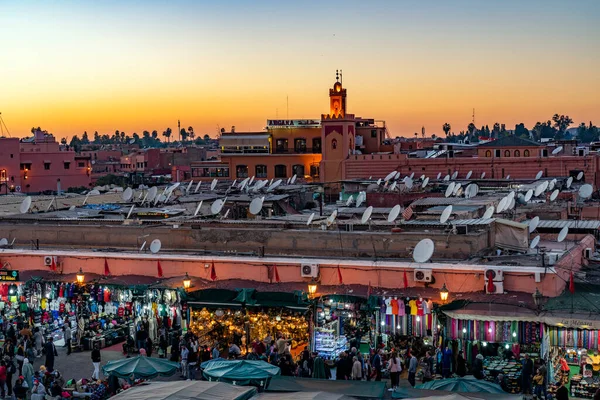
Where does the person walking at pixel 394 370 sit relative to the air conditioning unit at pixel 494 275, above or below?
below

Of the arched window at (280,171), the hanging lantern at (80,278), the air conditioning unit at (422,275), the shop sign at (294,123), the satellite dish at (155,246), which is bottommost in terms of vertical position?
the hanging lantern at (80,278)

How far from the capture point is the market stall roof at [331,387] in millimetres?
12891

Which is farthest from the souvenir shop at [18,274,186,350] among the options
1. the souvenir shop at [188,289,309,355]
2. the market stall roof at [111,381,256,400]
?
the market stall roof at [111,381,256,400]

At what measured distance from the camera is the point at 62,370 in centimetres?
1730

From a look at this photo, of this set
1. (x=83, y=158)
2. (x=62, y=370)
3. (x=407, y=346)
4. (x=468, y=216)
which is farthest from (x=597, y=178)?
(x=83, y=158)

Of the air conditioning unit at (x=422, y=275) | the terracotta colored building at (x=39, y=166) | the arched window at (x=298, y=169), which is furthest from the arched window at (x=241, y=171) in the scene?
the air conditioning unit at (x=422, y=275)

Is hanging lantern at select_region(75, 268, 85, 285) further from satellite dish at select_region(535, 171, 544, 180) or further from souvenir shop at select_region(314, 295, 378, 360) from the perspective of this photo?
satellite dish at select_region(535, 171, 544, 180)

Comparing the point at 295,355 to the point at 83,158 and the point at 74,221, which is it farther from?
the point at 83,158

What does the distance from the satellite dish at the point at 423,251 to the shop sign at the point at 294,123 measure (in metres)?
47.0

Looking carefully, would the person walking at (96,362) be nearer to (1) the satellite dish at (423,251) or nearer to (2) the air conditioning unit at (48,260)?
(2) the air conditioning unit at (48,260)

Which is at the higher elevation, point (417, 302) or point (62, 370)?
point (417, 302)

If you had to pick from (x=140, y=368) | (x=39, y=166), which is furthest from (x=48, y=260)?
(x=39, y=166)

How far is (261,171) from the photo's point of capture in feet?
205

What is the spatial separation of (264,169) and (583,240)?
44.2 meters
